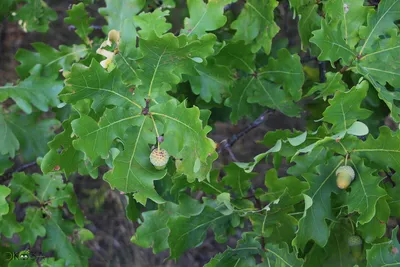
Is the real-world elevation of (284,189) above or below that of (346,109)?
below

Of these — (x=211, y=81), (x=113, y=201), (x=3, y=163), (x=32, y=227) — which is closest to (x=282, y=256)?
(x=211, y=81)

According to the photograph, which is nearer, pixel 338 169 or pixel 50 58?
pixel 338 169

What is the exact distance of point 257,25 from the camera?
194 centimetres

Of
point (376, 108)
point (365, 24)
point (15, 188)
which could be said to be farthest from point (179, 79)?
point (15, 188)

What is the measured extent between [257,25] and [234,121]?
0.34m

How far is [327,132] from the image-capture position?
5.43 feet

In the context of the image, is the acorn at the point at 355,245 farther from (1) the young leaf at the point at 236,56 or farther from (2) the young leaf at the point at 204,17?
(2) the young leaf at the point at 204,17

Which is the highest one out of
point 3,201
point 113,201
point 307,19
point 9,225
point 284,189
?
point 307,19

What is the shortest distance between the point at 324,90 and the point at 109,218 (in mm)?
2613

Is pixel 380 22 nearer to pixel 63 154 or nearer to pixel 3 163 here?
pixel 63 154

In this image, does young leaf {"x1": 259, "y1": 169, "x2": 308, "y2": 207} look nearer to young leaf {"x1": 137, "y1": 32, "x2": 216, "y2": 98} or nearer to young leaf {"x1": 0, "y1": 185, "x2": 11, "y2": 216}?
young leaf {"x1": 137, "y1": 32, "x2": 216, "y2": 98}

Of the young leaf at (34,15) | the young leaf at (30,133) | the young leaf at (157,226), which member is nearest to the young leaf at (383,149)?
the young leaf at (157,226)

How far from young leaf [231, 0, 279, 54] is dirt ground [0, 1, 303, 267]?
1792mm

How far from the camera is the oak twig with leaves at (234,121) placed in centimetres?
153
